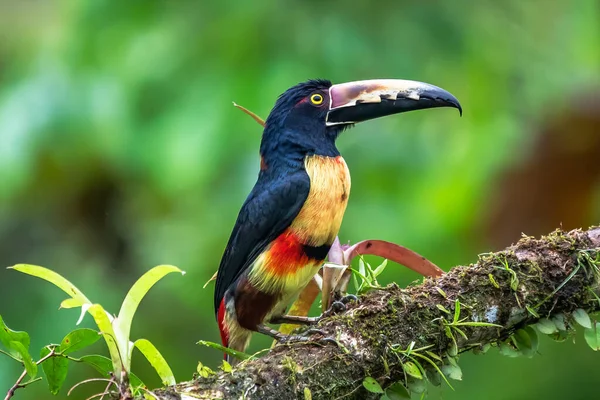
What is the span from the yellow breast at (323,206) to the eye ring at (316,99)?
29cm

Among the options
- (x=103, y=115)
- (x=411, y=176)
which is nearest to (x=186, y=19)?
(x=103, y=115)

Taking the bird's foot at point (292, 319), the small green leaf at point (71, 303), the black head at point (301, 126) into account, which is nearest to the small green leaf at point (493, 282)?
the bird's foot at point (292, 319)

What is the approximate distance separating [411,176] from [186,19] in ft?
4.81

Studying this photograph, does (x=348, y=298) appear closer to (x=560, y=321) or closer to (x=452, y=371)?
(x=452, y=371)

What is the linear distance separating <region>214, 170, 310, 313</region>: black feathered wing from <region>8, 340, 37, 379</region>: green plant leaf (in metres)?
1.07

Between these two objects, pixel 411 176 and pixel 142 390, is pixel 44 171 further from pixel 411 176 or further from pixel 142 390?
pixel 142 390

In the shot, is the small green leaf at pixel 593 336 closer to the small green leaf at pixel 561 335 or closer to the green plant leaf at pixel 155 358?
the small green leaf at pixel 561 335

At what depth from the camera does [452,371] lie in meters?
2.22

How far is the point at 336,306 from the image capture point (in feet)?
8.19

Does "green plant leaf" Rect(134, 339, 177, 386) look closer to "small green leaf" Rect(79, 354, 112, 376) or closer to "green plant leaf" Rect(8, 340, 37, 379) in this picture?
"small green leaf" Rect(79, 354, 112, 376)

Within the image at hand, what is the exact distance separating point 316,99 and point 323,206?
1.70ft

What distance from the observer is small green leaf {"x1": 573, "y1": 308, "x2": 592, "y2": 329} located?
2.30m

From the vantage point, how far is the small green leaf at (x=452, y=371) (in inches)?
86.7

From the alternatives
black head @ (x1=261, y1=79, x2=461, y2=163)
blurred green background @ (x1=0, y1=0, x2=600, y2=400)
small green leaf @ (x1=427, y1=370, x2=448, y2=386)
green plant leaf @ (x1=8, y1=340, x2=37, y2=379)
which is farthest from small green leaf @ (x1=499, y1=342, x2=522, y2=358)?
blurred green background @ (x1=0, y1=0, x2=600, y2=400)
